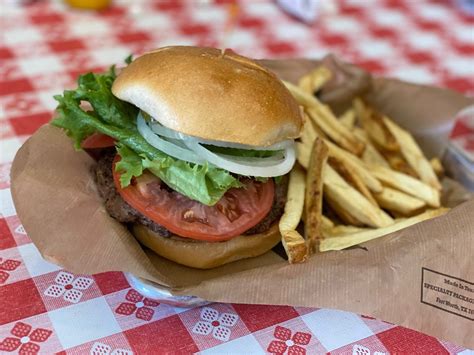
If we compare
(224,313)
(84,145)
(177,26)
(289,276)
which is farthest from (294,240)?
(177,26)

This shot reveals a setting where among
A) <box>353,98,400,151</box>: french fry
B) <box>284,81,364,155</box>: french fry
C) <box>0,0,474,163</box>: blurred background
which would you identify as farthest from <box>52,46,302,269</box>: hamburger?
<box>0,0,474,163</box>: blurred background

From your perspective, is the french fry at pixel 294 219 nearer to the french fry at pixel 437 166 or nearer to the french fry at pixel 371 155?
the french fry at pixel 371 155

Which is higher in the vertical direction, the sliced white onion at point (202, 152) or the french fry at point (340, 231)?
the sliced white onion at point (202, 152)

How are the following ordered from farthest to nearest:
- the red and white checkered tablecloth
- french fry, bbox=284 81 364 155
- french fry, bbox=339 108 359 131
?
french fry, bbox=339 108 359 131 < french fry, bbox=284 81 364 155 < the red and white checkered tablecloth

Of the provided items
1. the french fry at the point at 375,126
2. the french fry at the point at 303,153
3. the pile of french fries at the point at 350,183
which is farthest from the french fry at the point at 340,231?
the french fry at the point at 375,126

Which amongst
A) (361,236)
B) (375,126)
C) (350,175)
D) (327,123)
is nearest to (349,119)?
(375,126)

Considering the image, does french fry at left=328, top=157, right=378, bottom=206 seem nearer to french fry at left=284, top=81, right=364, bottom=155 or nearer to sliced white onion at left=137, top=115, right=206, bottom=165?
french fry at left=284, top=81, right=364, bottom=155

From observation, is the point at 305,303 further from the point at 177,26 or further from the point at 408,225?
the point at 177,26
